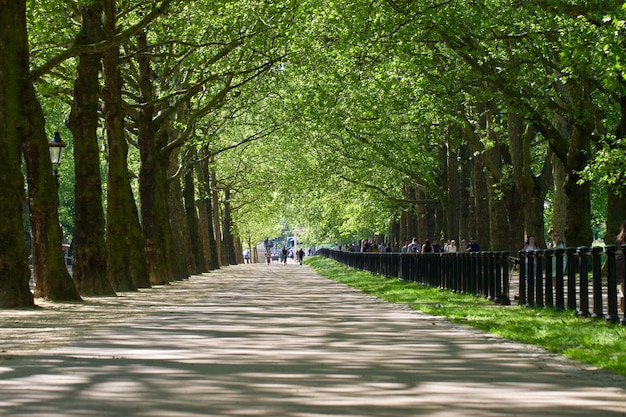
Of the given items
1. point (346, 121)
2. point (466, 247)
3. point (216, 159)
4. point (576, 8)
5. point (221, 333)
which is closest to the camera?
point (221, 333)

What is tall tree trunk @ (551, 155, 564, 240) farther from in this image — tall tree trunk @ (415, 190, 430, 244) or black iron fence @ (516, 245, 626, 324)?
tall tree trunk @ (415, 190, 430, 244)

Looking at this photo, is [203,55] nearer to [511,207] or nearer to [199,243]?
[511,207]

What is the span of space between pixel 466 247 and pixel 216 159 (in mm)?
26389

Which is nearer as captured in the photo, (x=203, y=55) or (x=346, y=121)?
(x=203, y=55)

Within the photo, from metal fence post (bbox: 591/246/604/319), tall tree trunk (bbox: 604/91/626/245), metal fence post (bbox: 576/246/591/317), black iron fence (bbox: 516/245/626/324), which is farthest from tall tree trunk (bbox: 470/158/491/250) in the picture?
metal fence post (bbox: 591/246/604/319)

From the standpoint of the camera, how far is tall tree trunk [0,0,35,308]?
20.6m

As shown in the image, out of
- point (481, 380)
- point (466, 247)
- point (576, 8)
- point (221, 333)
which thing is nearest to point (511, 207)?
point (466, 247)

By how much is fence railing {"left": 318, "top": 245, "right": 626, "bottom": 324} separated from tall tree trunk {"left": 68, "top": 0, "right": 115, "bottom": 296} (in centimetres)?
803

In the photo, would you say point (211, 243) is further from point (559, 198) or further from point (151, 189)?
point (559, 198)

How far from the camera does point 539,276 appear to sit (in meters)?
20.7

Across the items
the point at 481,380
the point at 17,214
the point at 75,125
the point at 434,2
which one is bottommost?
the point at 481,380

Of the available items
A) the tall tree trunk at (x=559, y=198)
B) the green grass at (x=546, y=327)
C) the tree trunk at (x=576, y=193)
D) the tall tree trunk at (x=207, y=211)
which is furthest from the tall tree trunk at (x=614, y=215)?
the tall tree trunk at (x=207, y=211)

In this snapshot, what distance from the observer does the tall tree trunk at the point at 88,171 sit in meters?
25.7

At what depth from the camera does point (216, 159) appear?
66.9 metres
